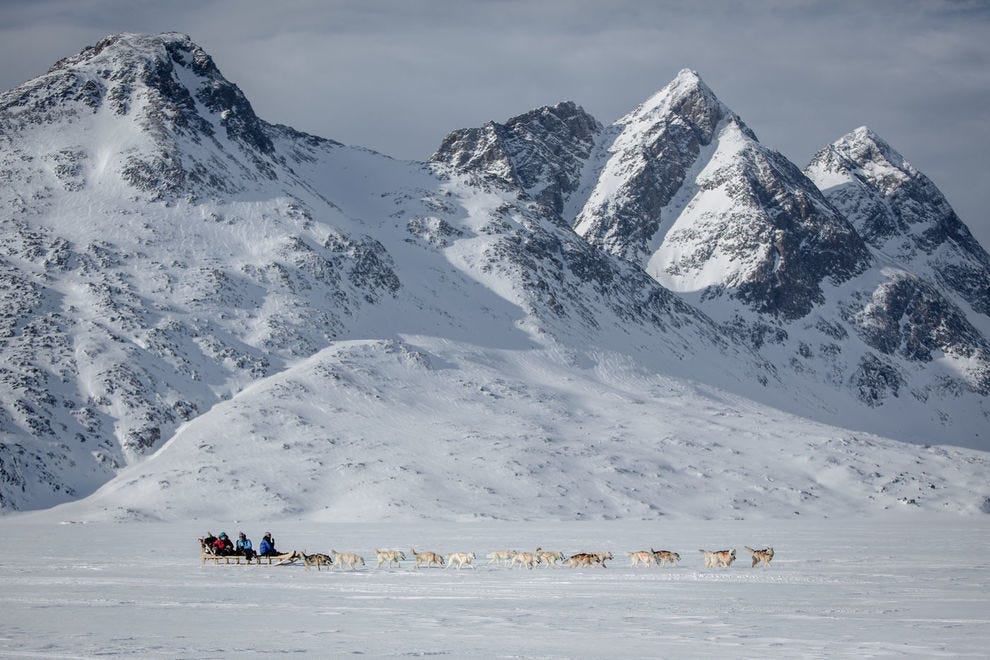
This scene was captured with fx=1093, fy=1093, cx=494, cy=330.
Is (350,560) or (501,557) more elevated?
(501,557)

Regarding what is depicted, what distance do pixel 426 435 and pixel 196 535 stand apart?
5386cm

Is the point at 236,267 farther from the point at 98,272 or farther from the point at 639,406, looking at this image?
the point at 639,406

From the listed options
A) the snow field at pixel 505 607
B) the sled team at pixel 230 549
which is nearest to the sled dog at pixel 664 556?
the snow field at pixel 505 607

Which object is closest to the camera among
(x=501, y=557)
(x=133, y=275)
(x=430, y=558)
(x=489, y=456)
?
(x=430, y=558)

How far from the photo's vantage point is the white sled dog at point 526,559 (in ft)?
162

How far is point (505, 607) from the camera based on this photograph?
1303 inches

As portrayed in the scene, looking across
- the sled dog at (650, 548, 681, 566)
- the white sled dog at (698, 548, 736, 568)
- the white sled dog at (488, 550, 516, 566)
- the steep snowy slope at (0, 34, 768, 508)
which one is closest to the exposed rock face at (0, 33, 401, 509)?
the steep snowy slope at (0, 34, 768, 508)

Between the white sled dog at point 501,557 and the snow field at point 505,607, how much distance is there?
8.66 feet

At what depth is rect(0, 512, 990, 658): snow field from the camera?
24844mm

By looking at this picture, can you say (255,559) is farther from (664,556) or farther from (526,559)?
(664,556)

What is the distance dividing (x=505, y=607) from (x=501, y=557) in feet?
63.0

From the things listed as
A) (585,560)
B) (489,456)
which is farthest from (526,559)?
(489,456)

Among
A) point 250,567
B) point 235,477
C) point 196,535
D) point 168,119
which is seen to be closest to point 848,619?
point 250,567

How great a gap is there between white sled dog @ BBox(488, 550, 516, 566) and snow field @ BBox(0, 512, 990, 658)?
2638 mm
